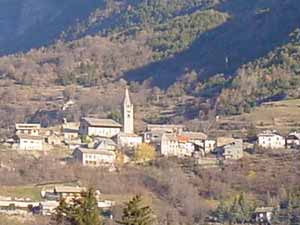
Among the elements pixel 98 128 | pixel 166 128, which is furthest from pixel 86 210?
pixel 166 128

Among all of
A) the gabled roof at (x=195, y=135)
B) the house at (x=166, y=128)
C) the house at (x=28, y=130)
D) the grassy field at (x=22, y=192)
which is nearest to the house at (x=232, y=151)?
the gabled roof at (x=195, y=135)

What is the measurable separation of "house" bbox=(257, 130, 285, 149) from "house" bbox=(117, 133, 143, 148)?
7.16 meters

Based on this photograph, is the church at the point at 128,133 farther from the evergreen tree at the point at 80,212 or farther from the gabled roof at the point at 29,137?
the evergreen tree at the point at 80,212

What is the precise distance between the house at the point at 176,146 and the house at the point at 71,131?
598 cm

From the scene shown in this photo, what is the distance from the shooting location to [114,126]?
80.6 metres

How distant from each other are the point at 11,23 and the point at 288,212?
13762cm

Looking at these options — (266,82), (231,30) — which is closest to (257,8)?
(231,30)

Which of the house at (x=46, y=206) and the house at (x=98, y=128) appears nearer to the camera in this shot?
the house at (x=46, y=206)

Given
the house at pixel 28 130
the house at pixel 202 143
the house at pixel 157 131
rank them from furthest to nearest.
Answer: the house at pixel 28 130, the house at pixel 157 131, the house at pixel 202 143

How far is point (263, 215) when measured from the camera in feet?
186

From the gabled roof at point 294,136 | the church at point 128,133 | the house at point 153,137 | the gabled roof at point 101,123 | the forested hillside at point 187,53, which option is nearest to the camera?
the gabled roof at point 294,136

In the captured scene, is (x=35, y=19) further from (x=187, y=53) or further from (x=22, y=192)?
(x=22, y=192)

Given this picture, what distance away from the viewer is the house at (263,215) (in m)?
55.8

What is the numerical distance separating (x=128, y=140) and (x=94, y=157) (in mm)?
7367
